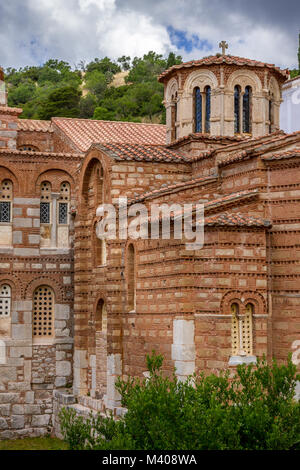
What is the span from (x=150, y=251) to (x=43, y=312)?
22.3 ft

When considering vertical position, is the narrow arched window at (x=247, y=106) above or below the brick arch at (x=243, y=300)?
above

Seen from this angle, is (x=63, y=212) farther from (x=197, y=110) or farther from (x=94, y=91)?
(x=94, y=91)

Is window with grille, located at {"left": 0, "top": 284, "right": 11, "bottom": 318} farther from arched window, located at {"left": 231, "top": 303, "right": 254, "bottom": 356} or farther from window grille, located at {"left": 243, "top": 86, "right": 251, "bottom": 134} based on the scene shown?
arched window, located at {"left": 231, "top": 303, "right": 254, "bottom": 356}

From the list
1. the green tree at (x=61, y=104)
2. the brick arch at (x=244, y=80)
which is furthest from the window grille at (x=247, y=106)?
the green tree at (x=61, y=104)

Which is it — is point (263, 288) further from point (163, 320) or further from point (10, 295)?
point (10, 295)

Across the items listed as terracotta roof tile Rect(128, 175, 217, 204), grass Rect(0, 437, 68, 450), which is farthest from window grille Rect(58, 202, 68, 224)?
grass Rect(0, 437, 68, 450)

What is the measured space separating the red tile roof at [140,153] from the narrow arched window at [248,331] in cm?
535

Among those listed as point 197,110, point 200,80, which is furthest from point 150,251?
point 200,80

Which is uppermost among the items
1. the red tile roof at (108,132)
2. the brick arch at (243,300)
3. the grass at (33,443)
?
the red tile roof at (108,132)

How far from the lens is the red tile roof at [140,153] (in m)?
19.1

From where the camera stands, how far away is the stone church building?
15.7 metres

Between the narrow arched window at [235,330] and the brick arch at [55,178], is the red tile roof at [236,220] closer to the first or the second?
the narrow arched window at [235,330]

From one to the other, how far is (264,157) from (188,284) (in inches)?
133
